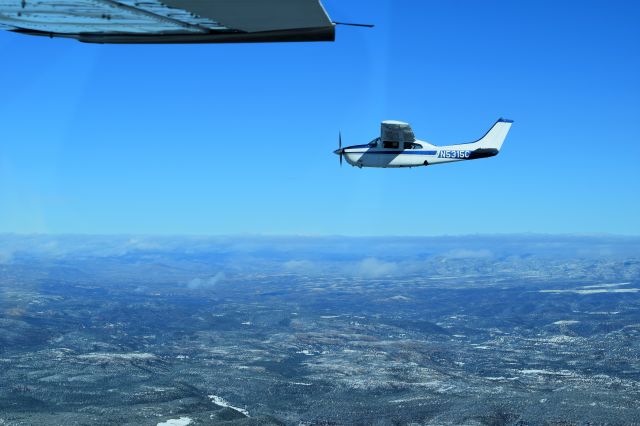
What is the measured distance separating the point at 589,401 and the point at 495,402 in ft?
102

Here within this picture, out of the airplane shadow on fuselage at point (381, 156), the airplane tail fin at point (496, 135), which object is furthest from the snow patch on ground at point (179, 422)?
the airplane tail fin at point (496, 135)

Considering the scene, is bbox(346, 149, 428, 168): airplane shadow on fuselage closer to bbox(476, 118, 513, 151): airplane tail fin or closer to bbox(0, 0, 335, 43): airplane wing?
bbox(476, 118, 513, 151): airplane tail fin

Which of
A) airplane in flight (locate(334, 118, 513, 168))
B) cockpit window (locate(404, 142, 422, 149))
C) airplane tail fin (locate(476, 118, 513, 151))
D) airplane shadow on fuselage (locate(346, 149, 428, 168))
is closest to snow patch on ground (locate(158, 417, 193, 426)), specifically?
airplane shadow on fuselage (locate(346, 149, 428, 168))

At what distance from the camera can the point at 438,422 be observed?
173000 mm

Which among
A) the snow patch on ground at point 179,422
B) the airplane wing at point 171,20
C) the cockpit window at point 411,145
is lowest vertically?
the snow patch on ground at point 179,422

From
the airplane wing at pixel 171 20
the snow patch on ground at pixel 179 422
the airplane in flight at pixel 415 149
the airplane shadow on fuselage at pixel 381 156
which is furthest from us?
the snow patch on ground at pixel 179 422

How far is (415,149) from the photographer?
32.1 metres

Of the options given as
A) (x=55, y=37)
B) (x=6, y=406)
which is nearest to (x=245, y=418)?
(x=6, y=406)

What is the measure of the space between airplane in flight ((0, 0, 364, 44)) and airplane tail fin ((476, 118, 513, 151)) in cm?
2635

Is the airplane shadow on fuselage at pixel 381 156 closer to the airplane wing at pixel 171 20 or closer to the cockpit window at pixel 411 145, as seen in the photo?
the cockpit window at pixel 411 145

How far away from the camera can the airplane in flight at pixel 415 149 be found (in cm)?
3120

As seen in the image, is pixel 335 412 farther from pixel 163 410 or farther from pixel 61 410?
pixel 61 410

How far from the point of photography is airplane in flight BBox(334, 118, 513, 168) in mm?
31203

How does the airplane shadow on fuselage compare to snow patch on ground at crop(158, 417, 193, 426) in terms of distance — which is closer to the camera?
the airplane shadow on fuselage
